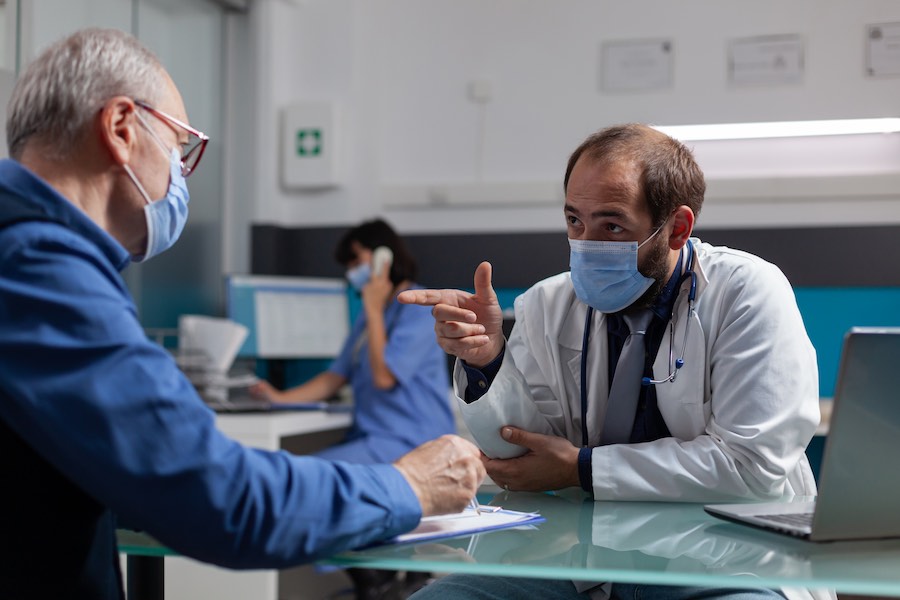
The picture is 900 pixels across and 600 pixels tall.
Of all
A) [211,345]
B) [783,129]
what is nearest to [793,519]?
[211,345]

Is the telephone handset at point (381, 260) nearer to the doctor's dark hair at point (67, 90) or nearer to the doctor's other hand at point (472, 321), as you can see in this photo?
the doctor's other hand at point (472, 321)

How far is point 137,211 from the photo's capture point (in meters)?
1.09

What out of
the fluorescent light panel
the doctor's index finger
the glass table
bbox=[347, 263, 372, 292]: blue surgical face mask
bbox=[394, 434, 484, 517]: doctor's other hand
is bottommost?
the glass table

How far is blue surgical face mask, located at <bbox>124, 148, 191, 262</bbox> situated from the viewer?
1.11m

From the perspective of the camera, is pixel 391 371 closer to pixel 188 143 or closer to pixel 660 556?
pixel 188 143

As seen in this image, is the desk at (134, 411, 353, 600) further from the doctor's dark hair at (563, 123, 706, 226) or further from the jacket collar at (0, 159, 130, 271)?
the jacket collar at (0, 159, 130, 271)

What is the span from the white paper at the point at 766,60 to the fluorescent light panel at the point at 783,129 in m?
0.17

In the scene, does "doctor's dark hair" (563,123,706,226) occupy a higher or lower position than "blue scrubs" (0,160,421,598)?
higher

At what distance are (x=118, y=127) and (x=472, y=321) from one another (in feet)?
2.07

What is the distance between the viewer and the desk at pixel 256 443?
8.66 ft

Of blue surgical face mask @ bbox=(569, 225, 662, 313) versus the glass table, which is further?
blue surgical face mask @ bbox=(569, 225, 662, 313)

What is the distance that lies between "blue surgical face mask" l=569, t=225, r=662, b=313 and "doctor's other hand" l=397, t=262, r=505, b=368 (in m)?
0.16

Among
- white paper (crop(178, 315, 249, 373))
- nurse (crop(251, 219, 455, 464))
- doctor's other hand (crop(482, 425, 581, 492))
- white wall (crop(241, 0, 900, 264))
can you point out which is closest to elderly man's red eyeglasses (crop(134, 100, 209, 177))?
doctor's other hand (crop(482, 425, 581, 492))

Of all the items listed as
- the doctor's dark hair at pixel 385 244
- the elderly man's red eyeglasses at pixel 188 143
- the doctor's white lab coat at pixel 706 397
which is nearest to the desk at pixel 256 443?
the doctor's dark hair at pixel 385 244
